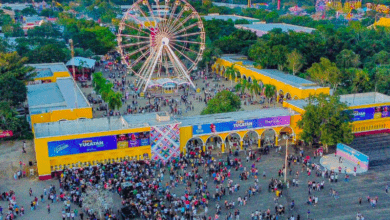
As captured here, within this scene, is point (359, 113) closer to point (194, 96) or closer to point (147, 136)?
point (147, 136)

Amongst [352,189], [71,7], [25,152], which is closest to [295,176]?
[352,189]

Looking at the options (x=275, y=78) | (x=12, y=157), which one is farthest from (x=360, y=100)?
(x=12, y=157)

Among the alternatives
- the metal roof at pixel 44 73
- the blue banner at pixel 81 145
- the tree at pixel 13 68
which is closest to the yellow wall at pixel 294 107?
the blue banner at pixel 81 145

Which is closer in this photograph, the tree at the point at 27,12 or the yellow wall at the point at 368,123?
the yellow wall at the point at 368,123

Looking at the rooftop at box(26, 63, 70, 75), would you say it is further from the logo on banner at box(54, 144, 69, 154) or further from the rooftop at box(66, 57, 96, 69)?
the logo on banner at box(54, 144, 69, 154)

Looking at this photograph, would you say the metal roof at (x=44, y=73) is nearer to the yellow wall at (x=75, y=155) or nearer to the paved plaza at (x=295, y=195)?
the paved plaza at (x=295, y=195)

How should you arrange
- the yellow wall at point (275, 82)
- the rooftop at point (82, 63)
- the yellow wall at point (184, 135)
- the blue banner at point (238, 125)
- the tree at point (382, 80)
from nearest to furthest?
the yellow wall at point (184, 135), the blue banner at point (238, 125), the yellow wall at point (275, 82), the tree at point (382, 80), the rooftop at point (82, 63)
